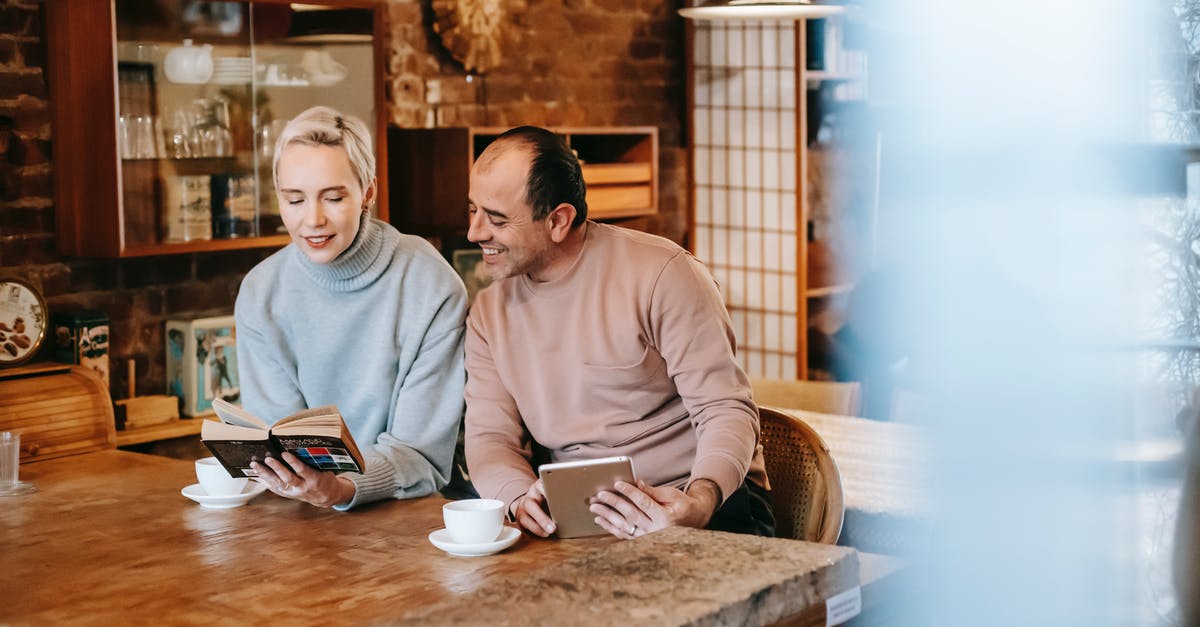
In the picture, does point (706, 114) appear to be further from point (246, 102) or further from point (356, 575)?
point (356, 575)

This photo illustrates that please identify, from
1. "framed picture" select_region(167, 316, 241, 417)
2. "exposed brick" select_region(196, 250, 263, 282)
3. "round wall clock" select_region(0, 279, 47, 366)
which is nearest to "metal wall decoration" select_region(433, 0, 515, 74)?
"exposed brick" select_region(196, 250, 263, 282)

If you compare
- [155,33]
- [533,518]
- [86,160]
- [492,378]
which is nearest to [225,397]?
[86,160]

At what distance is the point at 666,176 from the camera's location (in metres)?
5.88

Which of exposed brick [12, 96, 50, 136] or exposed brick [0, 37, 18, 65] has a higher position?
exposed brick [0, 37, 18, 65]

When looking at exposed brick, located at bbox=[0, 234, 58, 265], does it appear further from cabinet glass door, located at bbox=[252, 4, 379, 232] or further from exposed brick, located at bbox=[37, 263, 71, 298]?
cabinet glass door, located at bbox=[252, 4, 379, 232]

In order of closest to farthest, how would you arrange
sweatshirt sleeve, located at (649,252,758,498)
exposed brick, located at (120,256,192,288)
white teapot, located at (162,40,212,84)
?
1. sweatshirt sleeve, located at (649,252,758,498)
2. white teapot, located at (162,40,212,84)
3. exposed brick, located at (120,256,192,288)

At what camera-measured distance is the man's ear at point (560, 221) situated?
2539 mm

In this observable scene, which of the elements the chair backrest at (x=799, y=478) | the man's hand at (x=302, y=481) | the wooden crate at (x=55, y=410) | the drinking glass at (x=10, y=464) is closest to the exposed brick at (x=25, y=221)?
the wooden crate at (x=55, y=410)

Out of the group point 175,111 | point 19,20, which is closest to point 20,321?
point 175,111

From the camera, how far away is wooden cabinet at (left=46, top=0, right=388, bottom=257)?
11.5 ft

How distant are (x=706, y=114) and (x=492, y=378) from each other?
11.5 feet

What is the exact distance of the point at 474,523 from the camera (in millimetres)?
2080

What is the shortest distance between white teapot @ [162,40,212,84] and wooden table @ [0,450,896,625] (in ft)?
3.91

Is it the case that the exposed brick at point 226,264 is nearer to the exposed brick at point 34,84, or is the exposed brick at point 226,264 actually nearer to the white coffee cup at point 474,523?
the exposed brick at point 34,84
